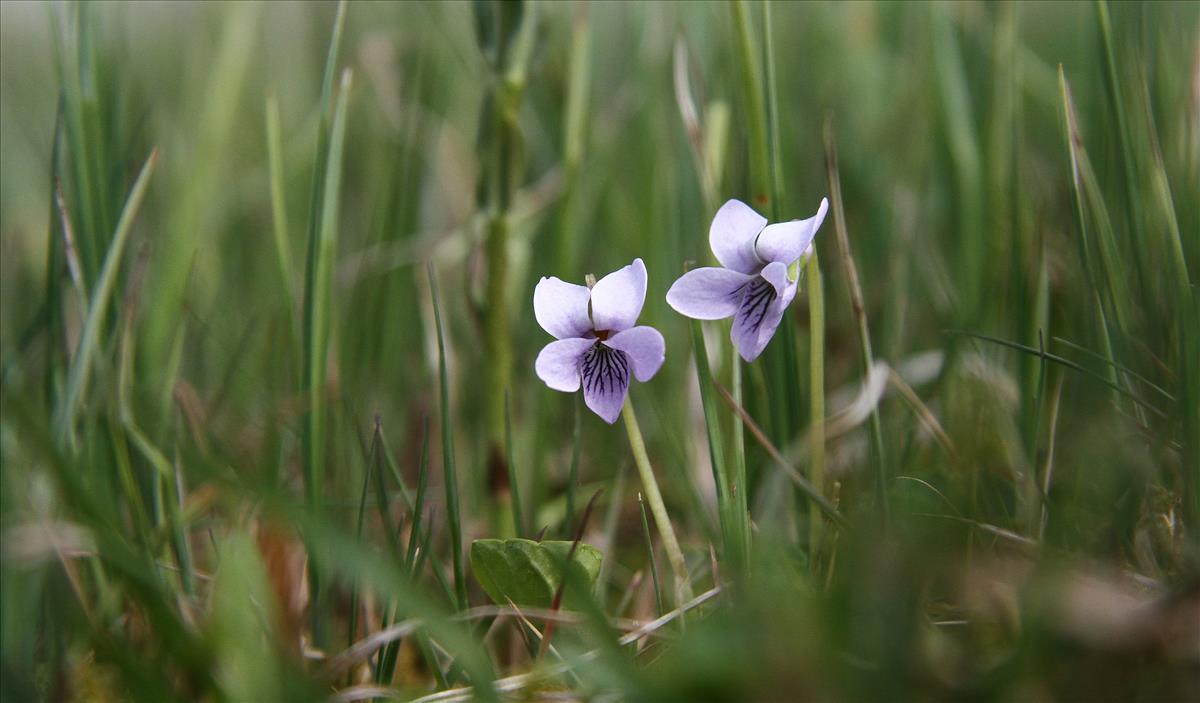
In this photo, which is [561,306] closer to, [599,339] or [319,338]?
[599,339]

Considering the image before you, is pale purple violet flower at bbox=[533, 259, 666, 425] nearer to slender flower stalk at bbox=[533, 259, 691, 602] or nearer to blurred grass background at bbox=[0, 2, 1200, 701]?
slender flower stalk at bbox=[533, 259, 691, 602]

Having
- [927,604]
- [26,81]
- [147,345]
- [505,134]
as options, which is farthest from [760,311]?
[26,81]

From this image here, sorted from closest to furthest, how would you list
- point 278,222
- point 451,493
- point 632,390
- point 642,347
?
point 642,347, point 451,493, point 278,222, point 632,390

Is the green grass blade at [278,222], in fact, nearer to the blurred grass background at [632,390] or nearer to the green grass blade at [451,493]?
the blurred grass background at [632,390]

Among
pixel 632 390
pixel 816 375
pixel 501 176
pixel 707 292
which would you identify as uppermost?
pixel 501 176

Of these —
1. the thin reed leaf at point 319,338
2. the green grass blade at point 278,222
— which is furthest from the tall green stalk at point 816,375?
the green grass blade at point 278,222

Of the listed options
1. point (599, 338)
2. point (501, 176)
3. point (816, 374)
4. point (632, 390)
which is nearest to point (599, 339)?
point (599, 338)
